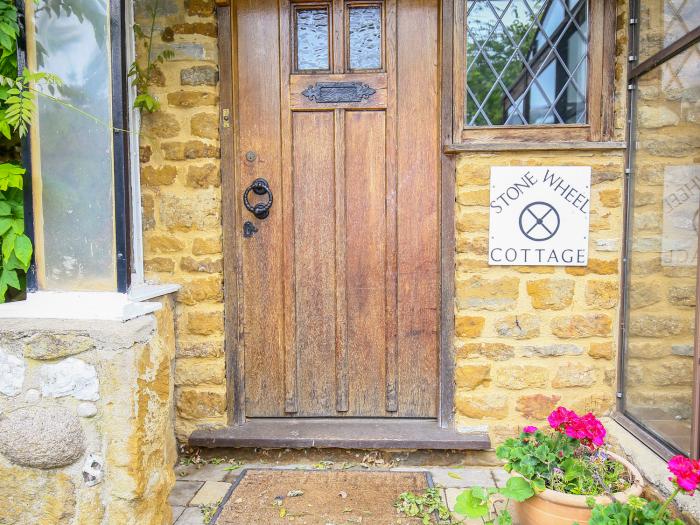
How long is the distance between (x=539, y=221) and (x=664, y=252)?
1.81 feet

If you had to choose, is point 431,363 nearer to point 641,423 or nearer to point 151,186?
point 641,423

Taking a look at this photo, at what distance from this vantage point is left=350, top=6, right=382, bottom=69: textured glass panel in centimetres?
245

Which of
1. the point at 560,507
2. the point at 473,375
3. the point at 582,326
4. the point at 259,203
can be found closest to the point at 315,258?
the point at 259,203

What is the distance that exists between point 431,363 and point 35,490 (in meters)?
1.80

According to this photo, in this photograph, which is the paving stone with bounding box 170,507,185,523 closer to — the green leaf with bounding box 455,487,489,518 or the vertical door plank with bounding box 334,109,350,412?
the vertical door plank with bounding box 334,109,350,412

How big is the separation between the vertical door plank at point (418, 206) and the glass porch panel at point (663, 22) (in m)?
0.96

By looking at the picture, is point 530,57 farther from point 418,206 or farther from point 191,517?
point 191,517

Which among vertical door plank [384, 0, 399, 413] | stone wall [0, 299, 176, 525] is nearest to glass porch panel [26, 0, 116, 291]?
stone wall [0, 299, 176, 525]

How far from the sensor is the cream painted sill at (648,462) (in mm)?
1721

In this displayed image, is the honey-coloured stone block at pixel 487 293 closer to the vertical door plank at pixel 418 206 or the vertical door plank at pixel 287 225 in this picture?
the vertical door plank at pixel 418 206

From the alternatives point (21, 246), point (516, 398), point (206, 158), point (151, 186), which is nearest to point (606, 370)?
point (516, 398)

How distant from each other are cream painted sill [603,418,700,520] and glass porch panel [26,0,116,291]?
2.27 meters

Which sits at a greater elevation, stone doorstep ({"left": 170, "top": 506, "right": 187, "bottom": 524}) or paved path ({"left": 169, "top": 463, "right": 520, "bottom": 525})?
paved path ({"left": 169, "top": 463, "right": 520, "bottom": 525})

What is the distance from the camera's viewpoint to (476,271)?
238cm
